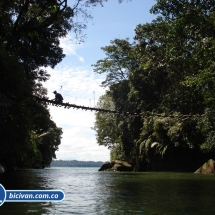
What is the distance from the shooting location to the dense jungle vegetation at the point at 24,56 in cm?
1229

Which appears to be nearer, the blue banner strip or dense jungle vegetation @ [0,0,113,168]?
the blue banner strip

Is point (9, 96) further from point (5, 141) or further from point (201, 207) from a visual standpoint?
point (201, 207)

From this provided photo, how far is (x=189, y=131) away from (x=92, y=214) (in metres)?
20.9

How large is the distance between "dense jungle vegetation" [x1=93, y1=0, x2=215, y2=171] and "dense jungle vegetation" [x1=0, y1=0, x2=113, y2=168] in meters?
4.99

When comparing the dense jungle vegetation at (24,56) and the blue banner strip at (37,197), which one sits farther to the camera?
the dense jungle vegetation at (24,56)

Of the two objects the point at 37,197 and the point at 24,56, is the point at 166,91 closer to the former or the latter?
the point at 24,56

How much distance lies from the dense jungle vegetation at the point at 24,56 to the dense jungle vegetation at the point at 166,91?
499 centimetres

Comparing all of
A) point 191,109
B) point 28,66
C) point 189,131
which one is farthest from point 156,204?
point 189,131

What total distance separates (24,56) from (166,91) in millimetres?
13838

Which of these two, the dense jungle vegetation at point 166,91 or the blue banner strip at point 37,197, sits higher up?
the dense jungle vegetation at point 166,91

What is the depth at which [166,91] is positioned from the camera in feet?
89.1

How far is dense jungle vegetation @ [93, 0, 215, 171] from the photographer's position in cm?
1381

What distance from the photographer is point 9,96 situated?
12.7m

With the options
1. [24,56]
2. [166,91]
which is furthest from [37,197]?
[166,91]
